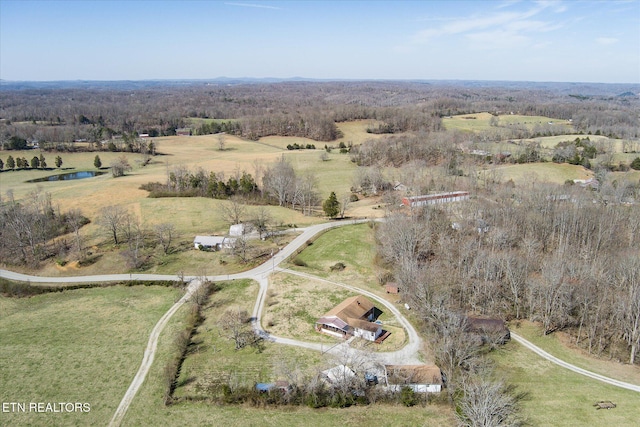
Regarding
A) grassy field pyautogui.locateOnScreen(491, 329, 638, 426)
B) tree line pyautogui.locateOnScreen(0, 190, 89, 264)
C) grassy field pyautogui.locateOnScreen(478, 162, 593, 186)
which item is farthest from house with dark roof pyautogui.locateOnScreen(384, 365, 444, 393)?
grassy field pyautogui.locateOnScreen(478, 162, 593, 186)

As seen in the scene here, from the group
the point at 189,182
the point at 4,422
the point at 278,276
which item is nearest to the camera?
the point at 4,422

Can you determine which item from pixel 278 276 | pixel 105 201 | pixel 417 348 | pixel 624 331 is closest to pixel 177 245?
pixel 278 276

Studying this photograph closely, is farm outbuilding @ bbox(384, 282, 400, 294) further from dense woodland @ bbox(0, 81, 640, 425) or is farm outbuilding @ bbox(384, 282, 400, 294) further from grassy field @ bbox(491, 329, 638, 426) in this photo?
grassy field @ bbox(491, 329, 638, 426)

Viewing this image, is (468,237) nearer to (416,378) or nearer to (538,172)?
(416,378)

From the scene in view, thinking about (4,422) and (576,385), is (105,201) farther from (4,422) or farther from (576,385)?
(576,385)

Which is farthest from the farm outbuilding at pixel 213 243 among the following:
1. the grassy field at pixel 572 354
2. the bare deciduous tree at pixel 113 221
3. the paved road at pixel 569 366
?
the paved road at pixel 569 366

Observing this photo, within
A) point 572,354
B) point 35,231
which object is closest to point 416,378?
point 572,354
